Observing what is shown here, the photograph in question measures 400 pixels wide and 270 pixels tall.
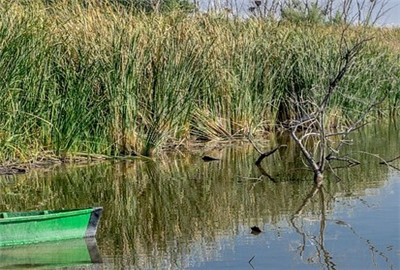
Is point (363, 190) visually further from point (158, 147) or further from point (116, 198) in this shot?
point (158, 147)

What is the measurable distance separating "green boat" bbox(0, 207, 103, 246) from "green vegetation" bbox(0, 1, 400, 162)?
4441mm

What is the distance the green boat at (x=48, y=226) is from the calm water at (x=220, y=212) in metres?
0.09

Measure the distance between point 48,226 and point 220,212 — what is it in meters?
1.92

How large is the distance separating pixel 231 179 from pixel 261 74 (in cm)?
555

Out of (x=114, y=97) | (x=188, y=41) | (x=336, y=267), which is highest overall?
(x=188, y=41)

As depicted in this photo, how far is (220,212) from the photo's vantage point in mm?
8812

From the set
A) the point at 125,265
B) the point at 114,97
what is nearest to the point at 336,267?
the point at 125,265

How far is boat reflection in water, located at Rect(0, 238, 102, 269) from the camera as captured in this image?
6.93 metres

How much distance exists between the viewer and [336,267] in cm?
661

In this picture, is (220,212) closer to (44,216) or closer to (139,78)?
(44,216)

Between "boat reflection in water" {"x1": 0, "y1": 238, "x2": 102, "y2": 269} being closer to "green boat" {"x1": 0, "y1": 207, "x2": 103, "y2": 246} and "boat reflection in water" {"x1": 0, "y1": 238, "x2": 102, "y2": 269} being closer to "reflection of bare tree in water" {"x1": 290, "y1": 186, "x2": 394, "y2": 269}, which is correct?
"green boat" {"x1": 0, "y1": 207, "x2": 103, "y2": 246}

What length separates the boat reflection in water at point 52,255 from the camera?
693 centimetres

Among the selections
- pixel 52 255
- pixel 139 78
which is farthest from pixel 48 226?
pixel 139 78

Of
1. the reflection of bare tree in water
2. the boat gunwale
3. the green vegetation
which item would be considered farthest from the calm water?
the green vegetation
